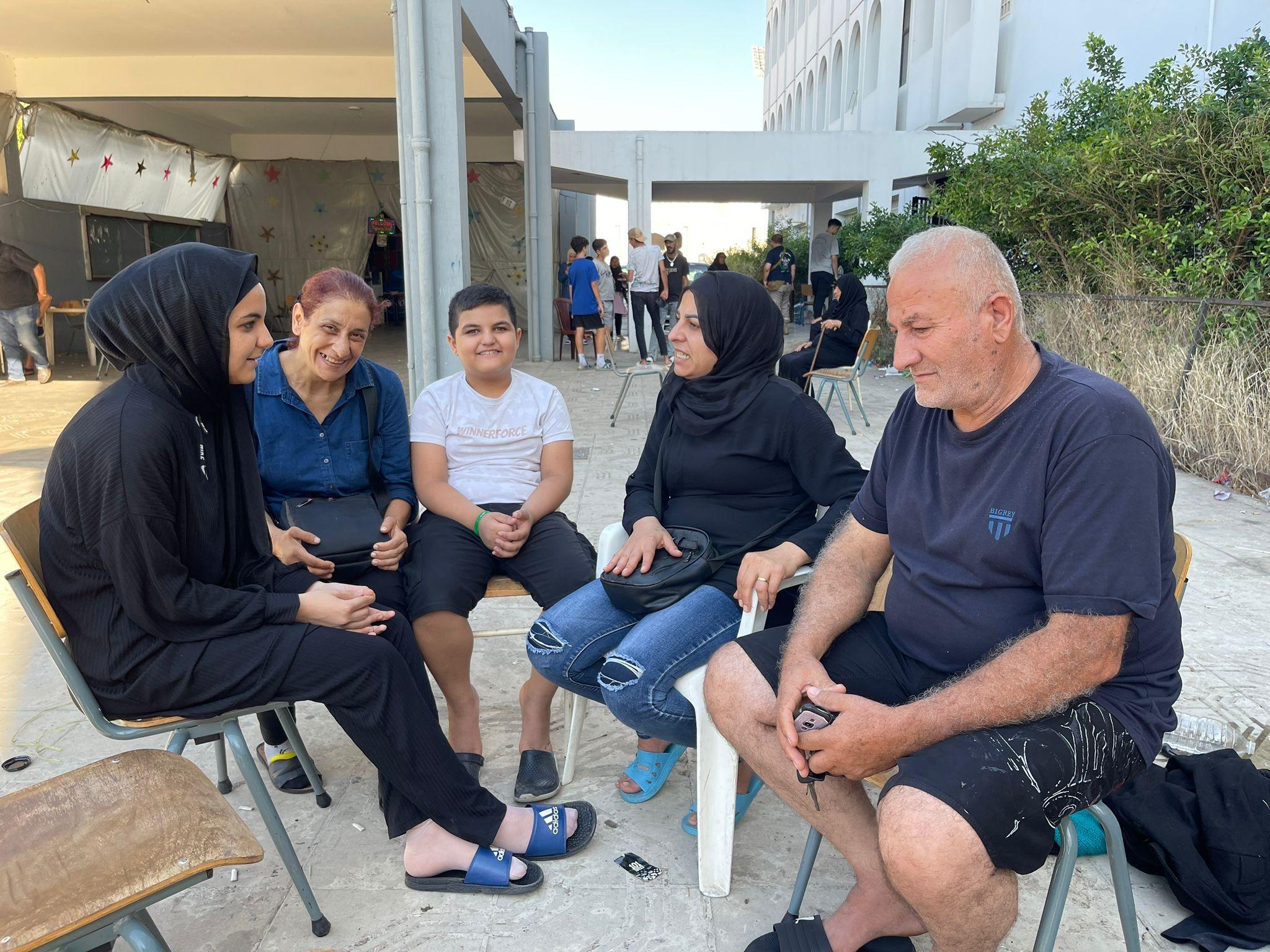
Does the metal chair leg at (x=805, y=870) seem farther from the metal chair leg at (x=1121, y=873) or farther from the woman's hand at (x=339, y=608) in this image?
the woman's hand at (x=339, y=608)

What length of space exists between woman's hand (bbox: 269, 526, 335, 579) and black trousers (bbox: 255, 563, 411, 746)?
0.11 metres

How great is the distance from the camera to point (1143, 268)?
Result: 759 cm

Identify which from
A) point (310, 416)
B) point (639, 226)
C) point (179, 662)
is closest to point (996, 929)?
point (179, 662)

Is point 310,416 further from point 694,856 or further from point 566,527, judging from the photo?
point 694,856

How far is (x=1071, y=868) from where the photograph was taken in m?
1.61

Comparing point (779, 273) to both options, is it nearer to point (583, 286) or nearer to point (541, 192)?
point (541, 192)

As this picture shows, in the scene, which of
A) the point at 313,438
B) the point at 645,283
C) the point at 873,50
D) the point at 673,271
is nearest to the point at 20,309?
the point at 645,283

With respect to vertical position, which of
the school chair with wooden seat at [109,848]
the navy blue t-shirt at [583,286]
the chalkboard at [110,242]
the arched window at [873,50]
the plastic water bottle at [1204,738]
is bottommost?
the plastic water bottle at [1204,738]

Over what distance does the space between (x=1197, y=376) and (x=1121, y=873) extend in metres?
5.57

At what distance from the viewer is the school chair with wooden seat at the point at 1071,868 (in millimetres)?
1621

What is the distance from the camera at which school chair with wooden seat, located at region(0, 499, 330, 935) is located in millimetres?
1802

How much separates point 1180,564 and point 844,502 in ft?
2.71

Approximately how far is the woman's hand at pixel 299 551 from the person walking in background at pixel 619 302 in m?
13.6

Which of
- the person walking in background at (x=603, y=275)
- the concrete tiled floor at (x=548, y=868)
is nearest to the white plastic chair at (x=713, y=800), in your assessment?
the concrete tiled floor at (x=548, y=868)
